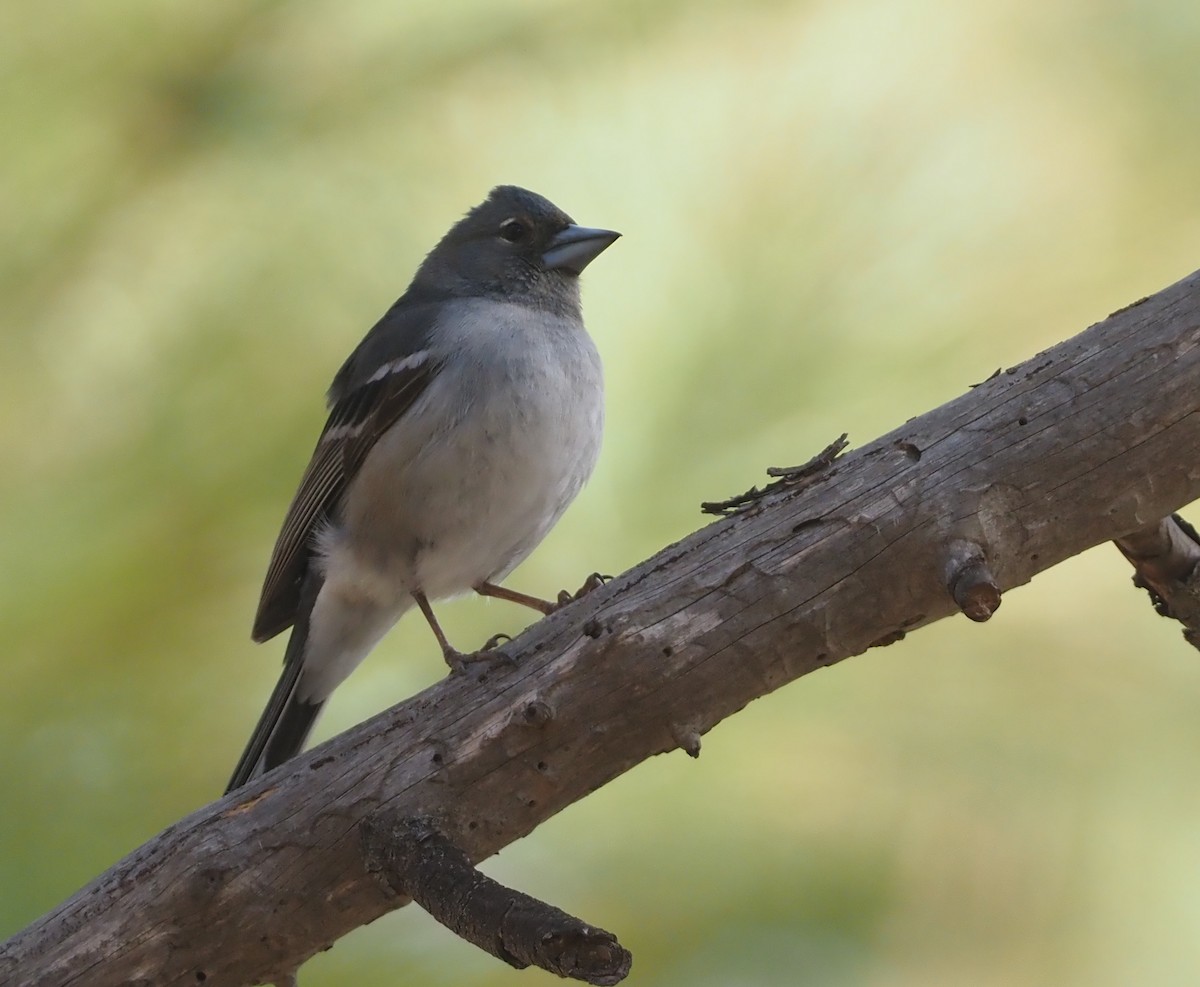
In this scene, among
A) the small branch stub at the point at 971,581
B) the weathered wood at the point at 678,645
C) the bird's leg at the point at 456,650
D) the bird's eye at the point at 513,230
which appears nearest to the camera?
the small branch stub at the point at 971,581

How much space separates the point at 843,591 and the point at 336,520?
157cm

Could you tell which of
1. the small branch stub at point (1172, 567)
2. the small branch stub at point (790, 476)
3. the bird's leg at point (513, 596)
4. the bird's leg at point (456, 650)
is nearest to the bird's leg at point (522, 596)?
the bird's leg at point (513, 596)

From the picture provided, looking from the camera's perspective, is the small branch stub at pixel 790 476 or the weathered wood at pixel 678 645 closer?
the weathered wood at pixel 678 645

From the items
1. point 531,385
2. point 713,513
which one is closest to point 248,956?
point 713,513

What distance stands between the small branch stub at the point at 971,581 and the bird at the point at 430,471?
1055 mm

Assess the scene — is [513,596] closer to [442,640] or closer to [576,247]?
[442,640]

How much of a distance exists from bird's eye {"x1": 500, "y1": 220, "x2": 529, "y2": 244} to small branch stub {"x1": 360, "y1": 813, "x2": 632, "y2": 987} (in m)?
1.89

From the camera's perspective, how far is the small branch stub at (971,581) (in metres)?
1.94

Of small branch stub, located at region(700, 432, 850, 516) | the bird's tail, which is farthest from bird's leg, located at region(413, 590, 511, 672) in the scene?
small branch stub, located at region(700, 432, 850, 516)

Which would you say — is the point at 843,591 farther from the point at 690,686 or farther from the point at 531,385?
the point at 531,385

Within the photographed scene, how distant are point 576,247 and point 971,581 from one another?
178 cm

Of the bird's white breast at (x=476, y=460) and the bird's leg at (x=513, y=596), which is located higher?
the bird's white breast at (x=476, y=460)

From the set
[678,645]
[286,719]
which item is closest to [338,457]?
[286,719]

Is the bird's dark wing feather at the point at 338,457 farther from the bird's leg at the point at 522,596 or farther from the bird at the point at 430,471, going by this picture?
the bird's leg at the point at 522,596
